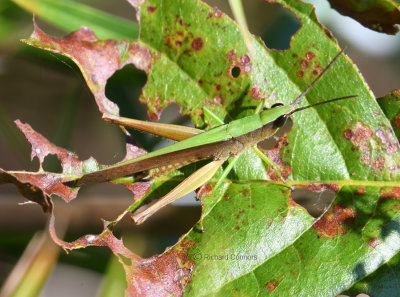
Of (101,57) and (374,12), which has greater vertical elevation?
(374,12)

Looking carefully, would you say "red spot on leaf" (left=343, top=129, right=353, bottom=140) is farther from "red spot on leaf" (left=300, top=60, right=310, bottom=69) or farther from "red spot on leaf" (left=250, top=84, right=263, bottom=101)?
"red spot on leaf" (left=250, top=84, right=263, bottom=101)

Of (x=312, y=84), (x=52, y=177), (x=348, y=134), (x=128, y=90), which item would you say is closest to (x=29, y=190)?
(x=52, y=177)

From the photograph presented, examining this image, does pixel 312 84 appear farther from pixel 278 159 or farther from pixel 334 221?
pixel 334 221

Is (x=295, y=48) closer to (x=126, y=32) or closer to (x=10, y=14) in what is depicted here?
(x=126, y=32)

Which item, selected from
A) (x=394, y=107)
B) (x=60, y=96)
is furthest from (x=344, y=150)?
(x=60, y=96)

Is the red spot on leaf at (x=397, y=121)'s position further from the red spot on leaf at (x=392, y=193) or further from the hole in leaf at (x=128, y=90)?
the hole in leaf at (x=128, y=90)

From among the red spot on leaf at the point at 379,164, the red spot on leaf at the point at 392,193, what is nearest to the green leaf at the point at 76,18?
the red spot on leaf at the point at 379,164
